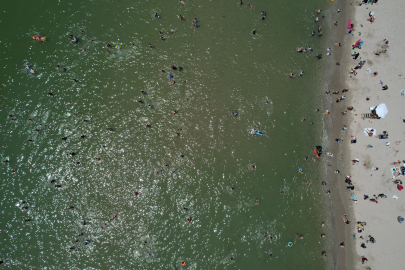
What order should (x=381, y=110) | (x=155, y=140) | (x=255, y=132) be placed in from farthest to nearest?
(x=255, y=132)
(x=155, y=140)
(x=381, y=110)

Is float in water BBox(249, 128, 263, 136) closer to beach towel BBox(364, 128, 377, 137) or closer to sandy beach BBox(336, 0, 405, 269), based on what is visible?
sandy beach BBox(336, 0, 405, 269)

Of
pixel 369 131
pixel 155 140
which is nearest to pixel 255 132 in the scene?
pixel 155 140

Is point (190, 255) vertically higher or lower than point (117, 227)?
lower

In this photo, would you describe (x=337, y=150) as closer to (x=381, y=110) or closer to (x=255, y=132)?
Answer: (x=381, y=110)

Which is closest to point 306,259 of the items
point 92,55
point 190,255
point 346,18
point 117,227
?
point 190,255

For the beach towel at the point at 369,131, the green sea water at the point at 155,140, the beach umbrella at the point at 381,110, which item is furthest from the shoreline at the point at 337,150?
the beach umbrella at the point at 381,110

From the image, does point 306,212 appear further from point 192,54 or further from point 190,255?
point 192,54

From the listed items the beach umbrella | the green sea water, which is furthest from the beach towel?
the green sea water
